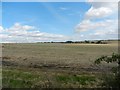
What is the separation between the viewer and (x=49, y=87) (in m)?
8.66

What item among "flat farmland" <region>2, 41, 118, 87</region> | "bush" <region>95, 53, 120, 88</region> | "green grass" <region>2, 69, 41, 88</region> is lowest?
"flat farmland" <region>2, 41, 118, 87</region>

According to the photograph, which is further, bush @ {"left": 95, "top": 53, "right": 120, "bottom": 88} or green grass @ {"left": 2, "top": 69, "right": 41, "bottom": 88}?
green grass @ {"left": 2, "top": 69, "right": 41, "bottom": 88}

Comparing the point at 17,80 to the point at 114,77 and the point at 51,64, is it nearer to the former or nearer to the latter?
the point at 114,77

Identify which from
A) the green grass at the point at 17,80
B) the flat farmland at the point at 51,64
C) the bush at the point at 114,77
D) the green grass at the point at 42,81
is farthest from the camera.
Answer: the flat farmland at the point at 51,64

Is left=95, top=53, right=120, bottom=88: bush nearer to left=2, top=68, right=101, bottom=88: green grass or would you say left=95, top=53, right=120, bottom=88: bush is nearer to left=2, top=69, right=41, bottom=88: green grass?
left=2, top=68, right=101, bottom=88: green grass

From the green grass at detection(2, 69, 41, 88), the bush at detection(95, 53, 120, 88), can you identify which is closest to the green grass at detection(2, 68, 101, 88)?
the green grass at detection(2, 69, 41, 88)

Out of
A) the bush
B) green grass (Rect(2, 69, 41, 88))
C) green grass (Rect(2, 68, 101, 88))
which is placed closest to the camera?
the bush

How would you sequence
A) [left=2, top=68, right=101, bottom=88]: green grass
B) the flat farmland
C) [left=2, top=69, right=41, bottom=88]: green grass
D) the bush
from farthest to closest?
1. the flat farmland
2. [left=2, top=69, right=41, bottom=88]: green grass
3. [left=2, top=68, right=101, bottom=88]: green grass
4. the bush

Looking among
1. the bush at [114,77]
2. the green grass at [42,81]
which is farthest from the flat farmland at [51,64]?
the bush at [114,77]

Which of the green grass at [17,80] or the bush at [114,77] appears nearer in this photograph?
the bush at [114,77]

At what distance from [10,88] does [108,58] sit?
9.79ft

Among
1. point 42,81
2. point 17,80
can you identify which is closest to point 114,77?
point 42,81

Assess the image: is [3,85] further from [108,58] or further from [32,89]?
[108,58]

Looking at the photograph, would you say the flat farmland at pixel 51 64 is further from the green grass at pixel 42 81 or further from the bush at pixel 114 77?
the bush at pixel 114 77
